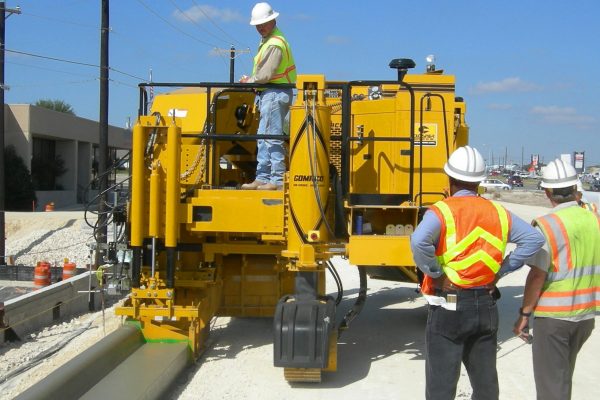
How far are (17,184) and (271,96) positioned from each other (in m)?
29.4

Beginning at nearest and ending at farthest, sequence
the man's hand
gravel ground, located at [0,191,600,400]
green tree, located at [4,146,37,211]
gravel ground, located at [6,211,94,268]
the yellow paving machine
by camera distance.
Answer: the man's hand → gravel ground, located at [0,191,600,400] → the yellow paving machine → gravel ground, located at [6,211,94,268] → green tree, located at [4,146,37,211]

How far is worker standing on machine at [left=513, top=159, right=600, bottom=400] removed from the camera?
4469 mm

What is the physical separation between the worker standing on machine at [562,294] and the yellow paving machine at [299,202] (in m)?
2.59

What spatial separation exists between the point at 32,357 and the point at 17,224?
1839 cm

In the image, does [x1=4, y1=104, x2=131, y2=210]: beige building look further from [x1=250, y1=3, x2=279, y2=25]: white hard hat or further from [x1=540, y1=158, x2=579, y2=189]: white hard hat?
[x1=540, y1=158, x2=579, y2=189]: white hard hat

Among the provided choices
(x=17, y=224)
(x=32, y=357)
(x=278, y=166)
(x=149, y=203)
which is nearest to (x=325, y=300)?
(x=278, y=166)

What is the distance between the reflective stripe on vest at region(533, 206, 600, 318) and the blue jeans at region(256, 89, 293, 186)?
3.71 meters

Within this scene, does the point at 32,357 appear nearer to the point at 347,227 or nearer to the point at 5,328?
the point at 5,328

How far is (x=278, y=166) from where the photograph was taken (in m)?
7.77

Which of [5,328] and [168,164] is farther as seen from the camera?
[5,328]

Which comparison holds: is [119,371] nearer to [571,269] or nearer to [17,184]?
[571,269]

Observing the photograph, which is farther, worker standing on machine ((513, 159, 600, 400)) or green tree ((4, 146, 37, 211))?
green tree ((4, 146, 37, 211))

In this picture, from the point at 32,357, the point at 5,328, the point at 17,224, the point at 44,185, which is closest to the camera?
the point at 32,357

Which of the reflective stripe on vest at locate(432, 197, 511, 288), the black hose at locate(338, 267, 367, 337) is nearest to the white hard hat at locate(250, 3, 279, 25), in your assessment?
the black hose at locate(338, 267, 367, 337)
